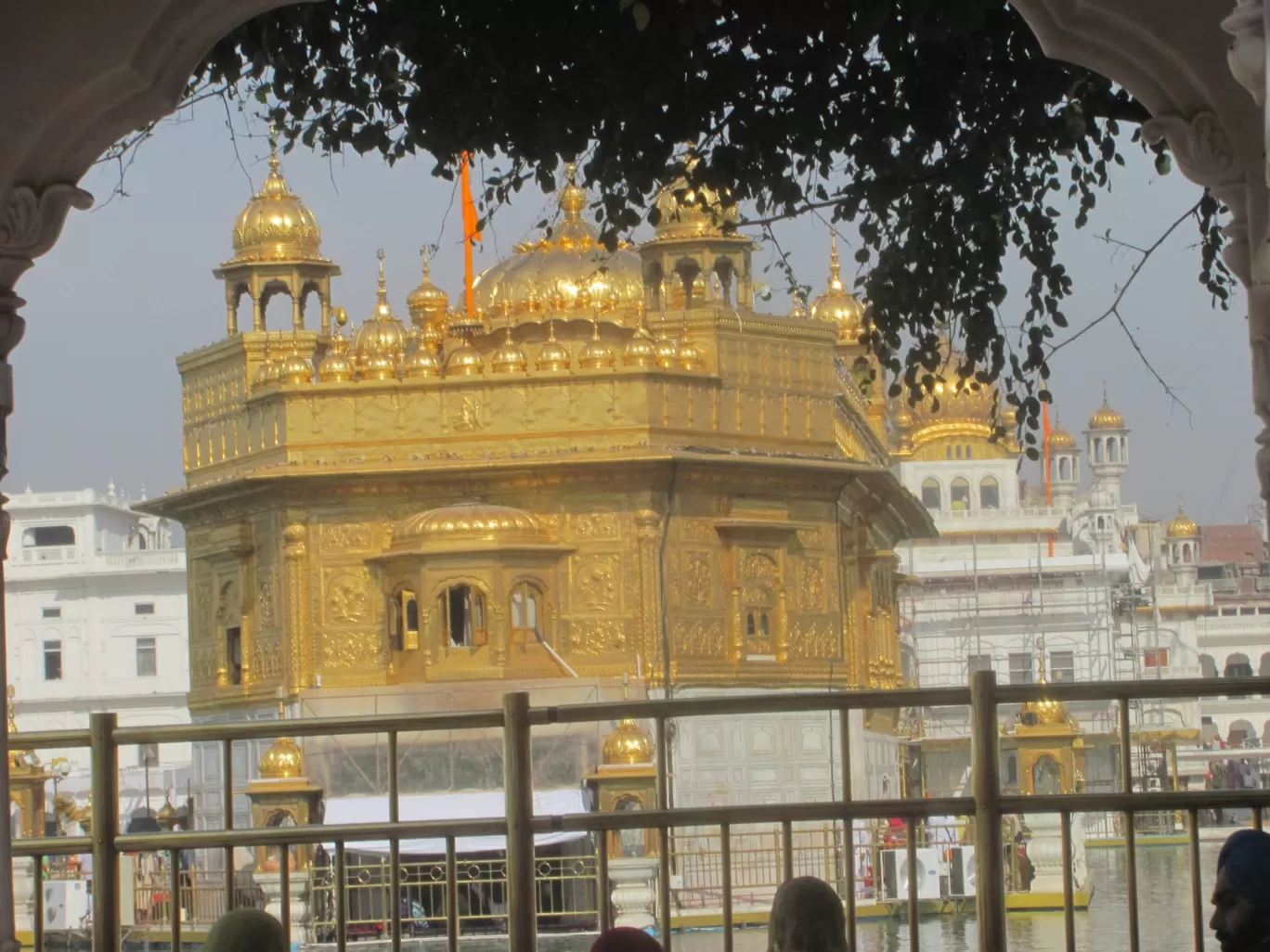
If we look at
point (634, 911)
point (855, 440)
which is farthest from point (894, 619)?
point (634, 911)

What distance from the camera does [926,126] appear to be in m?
7.02

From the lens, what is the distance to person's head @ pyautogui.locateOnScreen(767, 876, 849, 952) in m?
3.79

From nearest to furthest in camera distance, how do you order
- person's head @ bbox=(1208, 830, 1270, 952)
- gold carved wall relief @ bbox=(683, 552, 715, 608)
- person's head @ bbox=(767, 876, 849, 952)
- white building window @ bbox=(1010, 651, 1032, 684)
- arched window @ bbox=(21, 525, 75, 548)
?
person's head @ bbox=(1208, 830, 1270, 952)
person's head @ bbox=(767, 876, 849, 952)
gold carved wall relief @ bbox=(683, 552, 715, 608)
white building window @ bbox=(1010, 651, 1032, 684)
arched window @ bbox=(21, 525, 75, 548)

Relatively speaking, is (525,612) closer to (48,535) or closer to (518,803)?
(518,803)

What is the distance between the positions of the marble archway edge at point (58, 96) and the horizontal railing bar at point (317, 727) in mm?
383

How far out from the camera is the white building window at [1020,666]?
47.3 meters

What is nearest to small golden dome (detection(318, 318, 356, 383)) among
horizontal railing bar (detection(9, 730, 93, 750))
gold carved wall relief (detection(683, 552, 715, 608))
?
gold carved wall relief (detection(683, 552, 715, 608))

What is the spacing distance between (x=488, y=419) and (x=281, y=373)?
7.59 ft

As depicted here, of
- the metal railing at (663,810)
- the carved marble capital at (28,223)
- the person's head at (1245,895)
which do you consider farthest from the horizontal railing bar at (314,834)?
the person's head at (1245,895)

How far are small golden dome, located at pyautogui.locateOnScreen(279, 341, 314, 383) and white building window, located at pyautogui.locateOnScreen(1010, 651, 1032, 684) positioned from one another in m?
27.2

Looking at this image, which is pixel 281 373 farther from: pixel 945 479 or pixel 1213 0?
pixel 945 479

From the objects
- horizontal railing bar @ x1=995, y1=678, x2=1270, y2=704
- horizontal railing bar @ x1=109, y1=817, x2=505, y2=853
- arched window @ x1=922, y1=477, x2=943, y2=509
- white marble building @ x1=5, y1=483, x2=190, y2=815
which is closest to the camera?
horizontal railing bar @ x1=995, y1=678, x2=1270, y2=704

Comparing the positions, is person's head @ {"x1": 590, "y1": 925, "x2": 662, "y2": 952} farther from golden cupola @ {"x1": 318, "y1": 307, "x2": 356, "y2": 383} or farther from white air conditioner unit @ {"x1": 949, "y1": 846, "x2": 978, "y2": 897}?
golden cupola @ {"x1": 318, "y1": 307, "x2": 356, "y2": 383}

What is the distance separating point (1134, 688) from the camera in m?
4.71
